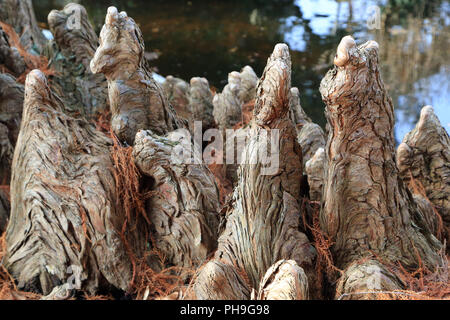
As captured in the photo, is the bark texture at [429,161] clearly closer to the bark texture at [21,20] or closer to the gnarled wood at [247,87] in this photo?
the gnarled wood at [247,87]

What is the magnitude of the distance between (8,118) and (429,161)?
2010mm

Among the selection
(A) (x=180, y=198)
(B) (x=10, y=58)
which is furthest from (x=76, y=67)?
(A) (x=180, y=198)

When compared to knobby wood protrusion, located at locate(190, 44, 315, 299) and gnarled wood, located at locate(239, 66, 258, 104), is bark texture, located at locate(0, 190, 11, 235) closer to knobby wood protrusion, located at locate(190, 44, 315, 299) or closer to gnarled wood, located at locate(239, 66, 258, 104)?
knobby wood protrusion, located at locate(190, 44, 315, 299)

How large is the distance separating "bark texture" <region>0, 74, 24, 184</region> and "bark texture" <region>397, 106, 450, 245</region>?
1.84 m

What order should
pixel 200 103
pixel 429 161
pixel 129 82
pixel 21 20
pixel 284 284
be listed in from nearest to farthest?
pixel 284 284 → pixel 129 82 → pixel 429 161 → pixel 200 103 → pixel 21 20

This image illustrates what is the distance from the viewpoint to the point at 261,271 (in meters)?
1.71

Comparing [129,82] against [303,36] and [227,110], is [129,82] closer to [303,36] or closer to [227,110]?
[227,110]

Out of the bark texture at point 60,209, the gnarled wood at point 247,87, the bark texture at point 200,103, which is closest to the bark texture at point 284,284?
the bark texture at point 60,209

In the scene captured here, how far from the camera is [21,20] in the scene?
4.05m

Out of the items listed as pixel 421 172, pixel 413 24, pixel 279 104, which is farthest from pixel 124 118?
pixel 413 24

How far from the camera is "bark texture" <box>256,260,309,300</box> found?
4.66 ft

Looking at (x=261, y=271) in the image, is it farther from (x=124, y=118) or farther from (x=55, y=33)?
(x=55, y=33)

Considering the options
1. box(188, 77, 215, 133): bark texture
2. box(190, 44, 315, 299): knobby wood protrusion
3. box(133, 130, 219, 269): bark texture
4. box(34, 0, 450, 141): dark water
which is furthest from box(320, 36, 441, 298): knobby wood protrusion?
box(34, 0, 450, 141): dark water

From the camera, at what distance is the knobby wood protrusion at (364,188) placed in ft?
5.00
